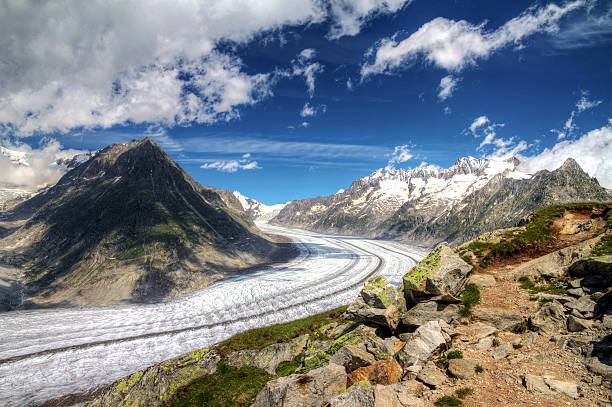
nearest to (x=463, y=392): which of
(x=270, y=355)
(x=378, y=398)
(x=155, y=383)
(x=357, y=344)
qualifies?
(x=378, y=398)

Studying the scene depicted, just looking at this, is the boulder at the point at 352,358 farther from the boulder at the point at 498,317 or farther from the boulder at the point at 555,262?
the boulder at the point at 555,262

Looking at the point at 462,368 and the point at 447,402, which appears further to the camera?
the point at 462,368

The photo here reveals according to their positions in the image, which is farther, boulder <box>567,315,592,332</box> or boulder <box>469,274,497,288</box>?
boulder <box>469,274,497,288</box>

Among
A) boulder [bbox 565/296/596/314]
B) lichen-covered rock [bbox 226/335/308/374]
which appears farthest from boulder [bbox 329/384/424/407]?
lichen-covered rock [bbox 226/335/308/374]

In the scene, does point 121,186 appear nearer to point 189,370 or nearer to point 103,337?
point 103,337

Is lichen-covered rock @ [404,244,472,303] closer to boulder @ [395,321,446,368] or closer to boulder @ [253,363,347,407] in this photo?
boulder @ [395,321,446,368]

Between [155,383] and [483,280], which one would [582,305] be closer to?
[483,280]
